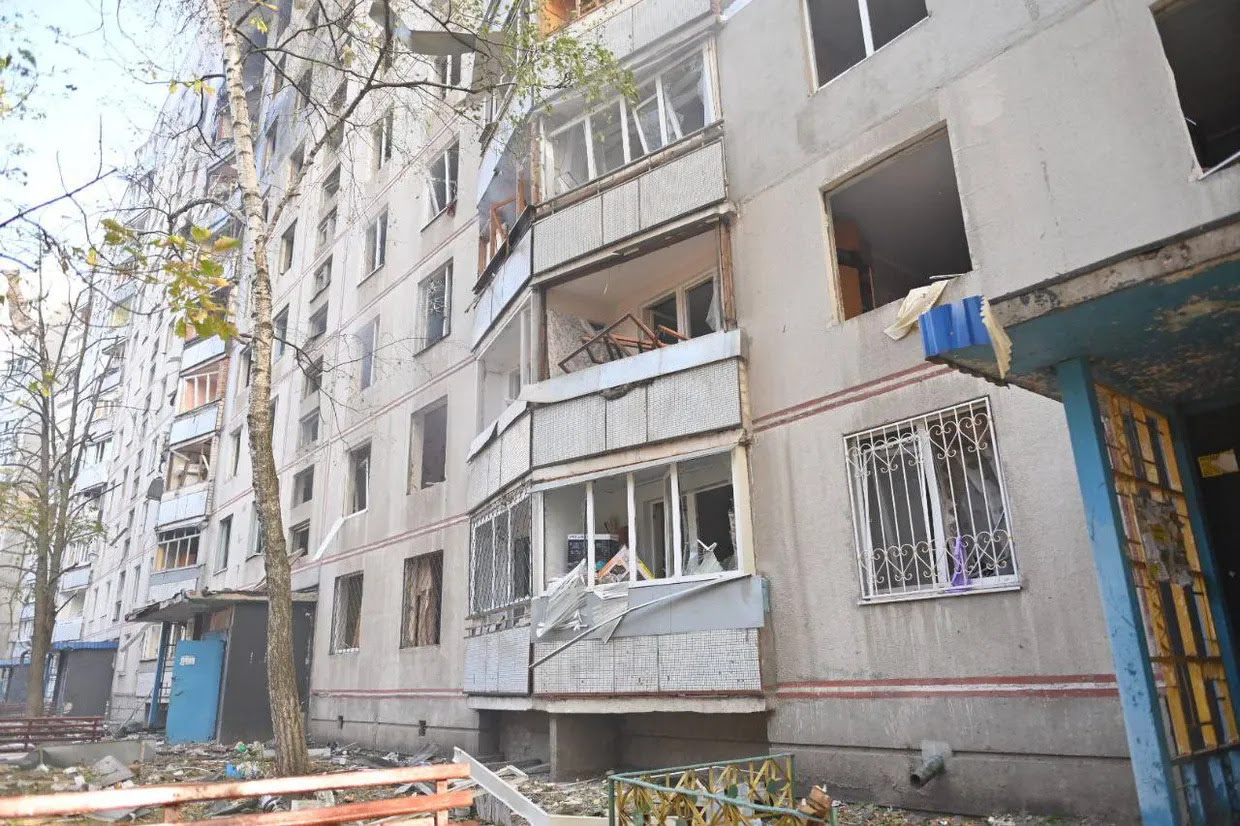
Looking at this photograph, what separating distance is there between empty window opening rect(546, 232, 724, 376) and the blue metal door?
1241 cm

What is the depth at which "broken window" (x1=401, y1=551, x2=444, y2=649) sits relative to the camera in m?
15.1

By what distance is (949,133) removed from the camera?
28.2ft

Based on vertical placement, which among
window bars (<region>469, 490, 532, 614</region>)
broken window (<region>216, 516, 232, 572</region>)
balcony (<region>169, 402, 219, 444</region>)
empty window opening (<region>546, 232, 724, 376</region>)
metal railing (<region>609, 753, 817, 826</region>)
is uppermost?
balcony (<region>169, 402, 219, 444</region>)

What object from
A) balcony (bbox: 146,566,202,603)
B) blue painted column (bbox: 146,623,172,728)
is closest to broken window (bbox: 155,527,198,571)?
balcony (bbox: 146,566,202,603)

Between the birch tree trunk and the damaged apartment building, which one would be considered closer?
the damaged apartment building

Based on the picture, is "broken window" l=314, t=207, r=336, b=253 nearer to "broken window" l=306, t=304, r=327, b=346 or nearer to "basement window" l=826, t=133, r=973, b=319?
"broken window" l=306, t=304, r=327, b=346

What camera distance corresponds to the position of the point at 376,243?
2034cm

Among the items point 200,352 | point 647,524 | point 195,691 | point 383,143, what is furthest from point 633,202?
point 200,352

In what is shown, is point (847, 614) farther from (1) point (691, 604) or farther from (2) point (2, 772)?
(2) point (2, 772)

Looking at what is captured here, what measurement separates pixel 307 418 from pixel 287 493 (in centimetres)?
204

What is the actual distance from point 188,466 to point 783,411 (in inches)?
1118

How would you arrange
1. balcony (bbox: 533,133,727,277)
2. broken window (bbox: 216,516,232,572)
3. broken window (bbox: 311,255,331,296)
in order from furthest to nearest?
broken window (bbox: 216,516,232,572)
broken window (bbox: 311,255,331,296)
balcony (bbox: 533,133,727,277)

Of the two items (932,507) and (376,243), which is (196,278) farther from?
(376,243)

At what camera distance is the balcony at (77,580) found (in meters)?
42.8
